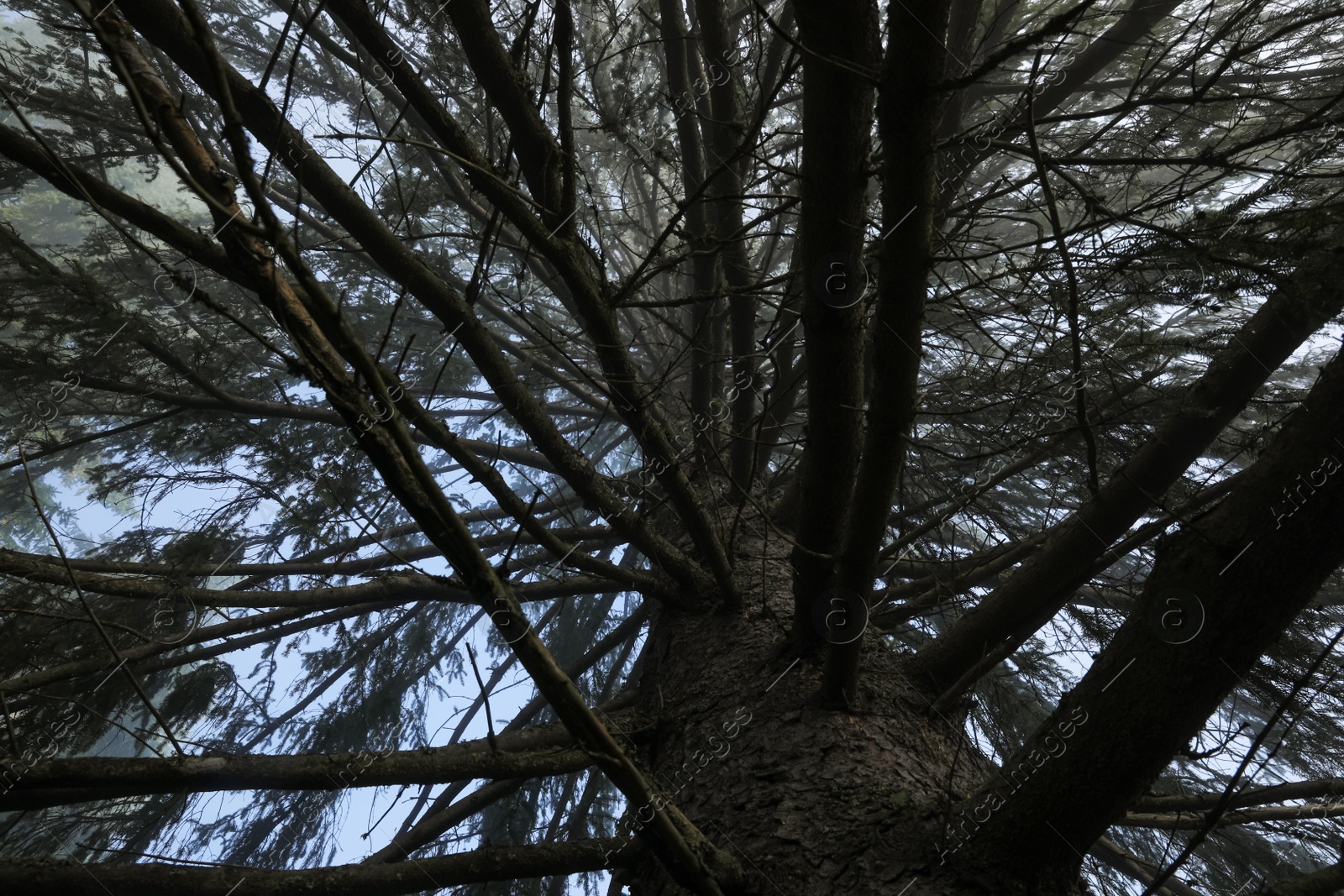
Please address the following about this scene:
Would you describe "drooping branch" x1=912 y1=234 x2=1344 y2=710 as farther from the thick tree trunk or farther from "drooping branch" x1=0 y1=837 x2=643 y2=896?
"drooping branch" x1=0 y1=837 x2=643 y2=896

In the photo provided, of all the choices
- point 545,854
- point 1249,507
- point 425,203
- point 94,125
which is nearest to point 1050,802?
point 1249,507

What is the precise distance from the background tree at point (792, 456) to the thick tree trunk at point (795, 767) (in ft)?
0.04

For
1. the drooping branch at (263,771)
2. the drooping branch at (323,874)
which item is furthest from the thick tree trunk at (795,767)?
the drooping branch at (263,771)

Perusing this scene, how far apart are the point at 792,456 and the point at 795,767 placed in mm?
1782

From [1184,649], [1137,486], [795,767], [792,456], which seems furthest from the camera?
[792,456]

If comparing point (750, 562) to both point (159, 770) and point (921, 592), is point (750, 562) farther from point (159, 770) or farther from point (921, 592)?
point (159, 770)

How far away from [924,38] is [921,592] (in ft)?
7.20

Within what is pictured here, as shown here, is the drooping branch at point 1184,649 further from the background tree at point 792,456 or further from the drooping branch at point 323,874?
the drooping branch at point 323,874

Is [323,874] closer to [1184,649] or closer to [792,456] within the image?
[1184,649]

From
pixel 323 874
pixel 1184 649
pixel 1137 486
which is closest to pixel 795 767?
pixel 1184 649

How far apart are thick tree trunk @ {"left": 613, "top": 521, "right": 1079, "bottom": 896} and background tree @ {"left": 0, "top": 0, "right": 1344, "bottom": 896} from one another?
1 cm

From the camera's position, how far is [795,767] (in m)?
1.73

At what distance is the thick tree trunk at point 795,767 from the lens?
4.71 feet

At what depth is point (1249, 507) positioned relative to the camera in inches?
→ 47.6
